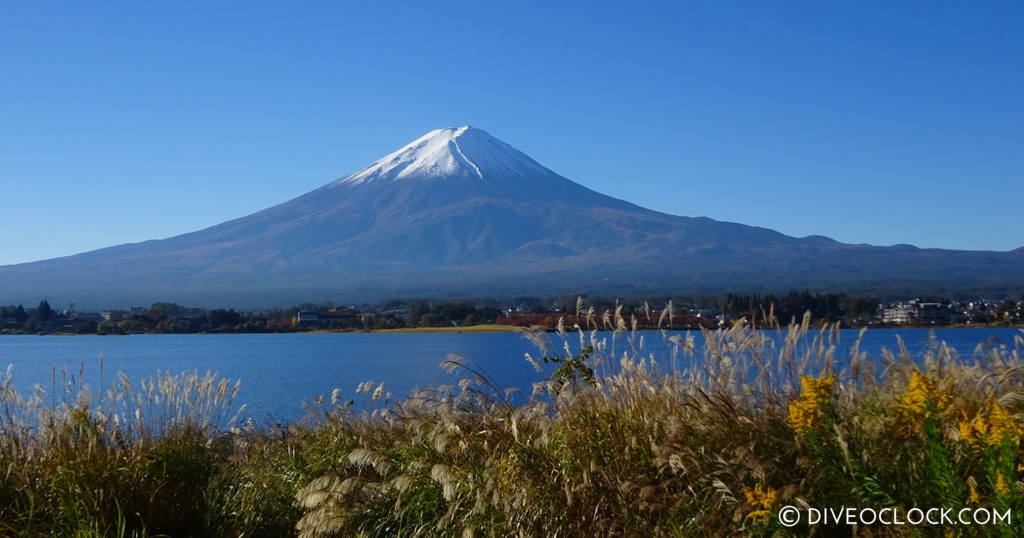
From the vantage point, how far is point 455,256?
543 feet

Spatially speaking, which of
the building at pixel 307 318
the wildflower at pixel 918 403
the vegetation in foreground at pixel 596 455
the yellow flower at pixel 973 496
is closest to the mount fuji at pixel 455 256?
the building at pixel 307 318

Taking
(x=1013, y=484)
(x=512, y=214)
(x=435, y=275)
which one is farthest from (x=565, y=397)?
(x=512, y=214)

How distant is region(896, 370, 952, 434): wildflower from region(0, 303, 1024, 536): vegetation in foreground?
0.01 metres

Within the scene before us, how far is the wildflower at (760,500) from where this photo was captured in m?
5.01

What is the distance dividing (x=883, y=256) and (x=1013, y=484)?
15752cm

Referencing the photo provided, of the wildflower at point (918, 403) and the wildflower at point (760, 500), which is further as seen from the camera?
the wildflower at point (918, 403)

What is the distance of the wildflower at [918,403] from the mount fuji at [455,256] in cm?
10318

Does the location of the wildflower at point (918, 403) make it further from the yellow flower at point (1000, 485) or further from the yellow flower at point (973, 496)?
the yellow flower at point (1000, 485)

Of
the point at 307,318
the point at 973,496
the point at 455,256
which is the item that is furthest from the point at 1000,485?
the point at 455,256

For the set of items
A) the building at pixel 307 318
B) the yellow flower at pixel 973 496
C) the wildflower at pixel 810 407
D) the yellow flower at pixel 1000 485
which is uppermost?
the building at pixel 307 318

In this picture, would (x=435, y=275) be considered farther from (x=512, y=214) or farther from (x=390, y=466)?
(x=390, y=466)

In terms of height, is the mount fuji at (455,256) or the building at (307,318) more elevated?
the mount fuji at (455,256)

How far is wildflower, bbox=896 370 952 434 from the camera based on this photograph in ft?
17.1

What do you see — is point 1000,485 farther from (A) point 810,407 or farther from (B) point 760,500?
(A) point 810,407
